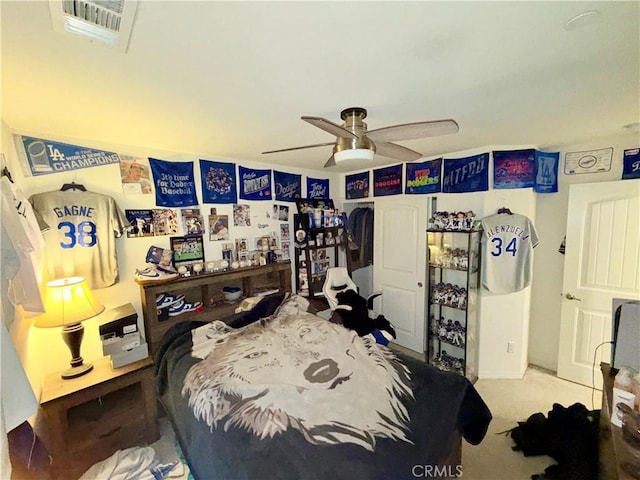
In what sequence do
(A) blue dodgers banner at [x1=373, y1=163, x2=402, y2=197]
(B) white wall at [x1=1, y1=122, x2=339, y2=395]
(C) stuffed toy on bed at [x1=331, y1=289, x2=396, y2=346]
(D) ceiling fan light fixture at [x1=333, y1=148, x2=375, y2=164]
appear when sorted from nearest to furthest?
(D) ceiling fan light fixture at [x1=333, y1=148, x2=375, y2=164], (B) white wall at [x1=1, y1=122, x2=339, y2=395], (C) stuffed toy on bed at [x1=331, y1=289, x2=396, y2=346], (A) blue dodgers banner at [x1=373, y1=163, x2=402, y2=197]

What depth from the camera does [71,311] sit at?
182cm

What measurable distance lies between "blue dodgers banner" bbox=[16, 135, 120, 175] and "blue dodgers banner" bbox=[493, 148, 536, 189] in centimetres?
354

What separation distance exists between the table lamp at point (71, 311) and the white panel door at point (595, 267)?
13.0ft

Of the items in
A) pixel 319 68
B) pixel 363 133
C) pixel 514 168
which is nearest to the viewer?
pixel 319 68

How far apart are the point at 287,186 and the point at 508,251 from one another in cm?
255

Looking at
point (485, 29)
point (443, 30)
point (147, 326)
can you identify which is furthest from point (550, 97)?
point (147, 326)

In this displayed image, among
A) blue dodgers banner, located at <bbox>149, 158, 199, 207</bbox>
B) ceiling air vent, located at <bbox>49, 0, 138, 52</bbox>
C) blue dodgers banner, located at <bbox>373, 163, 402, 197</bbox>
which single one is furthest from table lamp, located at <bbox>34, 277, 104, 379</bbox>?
blue dodgers banner, located at <bbox>373, 163, 402, 197</bbox>

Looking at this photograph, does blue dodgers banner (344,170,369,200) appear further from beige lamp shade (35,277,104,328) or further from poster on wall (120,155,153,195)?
beige lamp shade (35,277,104,328)

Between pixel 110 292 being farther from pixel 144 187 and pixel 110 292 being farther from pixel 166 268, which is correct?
pixel 144 187

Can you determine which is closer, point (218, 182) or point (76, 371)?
point (76, 371)

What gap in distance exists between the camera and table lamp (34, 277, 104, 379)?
1.77m

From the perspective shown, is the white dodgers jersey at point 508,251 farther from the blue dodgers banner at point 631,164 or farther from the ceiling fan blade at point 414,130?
the ceiling fan blade at point 414,130

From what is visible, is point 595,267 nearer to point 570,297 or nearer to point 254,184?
point 570,297

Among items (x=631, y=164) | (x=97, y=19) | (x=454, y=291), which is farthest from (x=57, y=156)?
(x=631, y=164)
